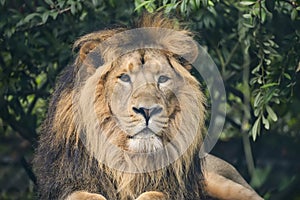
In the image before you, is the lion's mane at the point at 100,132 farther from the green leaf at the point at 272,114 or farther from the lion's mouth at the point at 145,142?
the green leaf at the point at 272,114

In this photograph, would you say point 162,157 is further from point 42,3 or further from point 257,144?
point 257,144

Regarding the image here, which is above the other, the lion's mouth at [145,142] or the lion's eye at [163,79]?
the lion's eye at [163,79]

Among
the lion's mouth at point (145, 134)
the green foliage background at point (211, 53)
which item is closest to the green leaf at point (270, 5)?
the green foliage background at point (211, 53)

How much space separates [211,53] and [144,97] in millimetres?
2427

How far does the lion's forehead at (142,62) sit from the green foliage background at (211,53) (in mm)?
424

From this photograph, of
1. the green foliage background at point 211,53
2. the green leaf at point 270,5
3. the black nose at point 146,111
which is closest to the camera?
the black nose at point 146,111

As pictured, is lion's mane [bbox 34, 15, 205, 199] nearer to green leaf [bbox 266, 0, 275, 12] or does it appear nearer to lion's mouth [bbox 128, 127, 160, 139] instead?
lion's mouth [bbox 128, 127, 160, 139]

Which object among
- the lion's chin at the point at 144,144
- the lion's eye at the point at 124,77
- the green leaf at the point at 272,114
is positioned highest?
the lion's eye at the point at 124,77

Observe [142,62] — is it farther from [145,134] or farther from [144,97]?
[145,134]

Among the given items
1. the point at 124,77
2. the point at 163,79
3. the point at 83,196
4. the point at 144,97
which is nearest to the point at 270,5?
the point at 163,79

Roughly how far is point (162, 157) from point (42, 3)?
194cm

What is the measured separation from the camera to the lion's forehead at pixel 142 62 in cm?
659

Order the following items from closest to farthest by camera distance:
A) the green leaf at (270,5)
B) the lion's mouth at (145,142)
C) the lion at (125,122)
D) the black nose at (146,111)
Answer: the black nose at (146,111) → the lion's mouth at (145,142) → the lion at (125,122) → the green leaf at (270,5)

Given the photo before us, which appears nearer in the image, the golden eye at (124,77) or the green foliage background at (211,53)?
the golden eye at (124,77)
